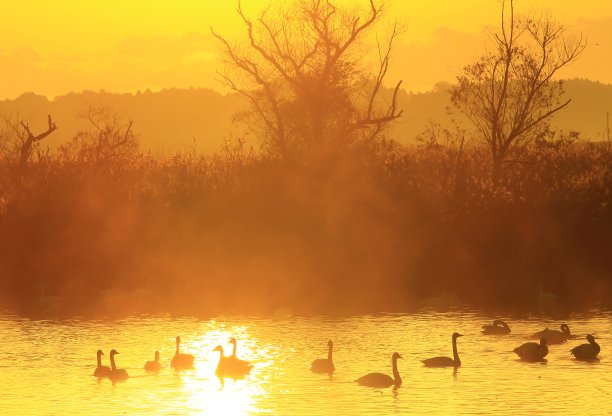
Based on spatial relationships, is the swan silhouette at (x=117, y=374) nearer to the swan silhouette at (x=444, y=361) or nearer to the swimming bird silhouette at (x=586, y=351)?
the swan silhouette at (x=444, y=361)

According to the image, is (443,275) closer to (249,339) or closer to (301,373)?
(249,339)

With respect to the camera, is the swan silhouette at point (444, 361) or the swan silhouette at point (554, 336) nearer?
the swan silhouette at point (444, 361)

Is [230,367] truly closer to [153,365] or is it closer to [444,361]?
[153,365]

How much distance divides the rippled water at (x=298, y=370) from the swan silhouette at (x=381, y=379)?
24cm

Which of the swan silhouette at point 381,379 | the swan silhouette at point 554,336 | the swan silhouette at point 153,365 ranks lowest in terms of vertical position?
the swan silhouette at point 381,379

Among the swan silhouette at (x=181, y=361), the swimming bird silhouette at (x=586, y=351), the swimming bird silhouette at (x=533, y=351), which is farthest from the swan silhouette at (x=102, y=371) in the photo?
the swimming bird silhouette at (x=586, y=351)

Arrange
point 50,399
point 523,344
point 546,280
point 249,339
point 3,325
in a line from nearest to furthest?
point 50,399 → point 523,344 → point 249,339 → point 3,325 → point 546,280

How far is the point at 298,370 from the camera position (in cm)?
3497

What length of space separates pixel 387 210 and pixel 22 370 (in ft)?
68.1

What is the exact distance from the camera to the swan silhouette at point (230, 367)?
3412 cm

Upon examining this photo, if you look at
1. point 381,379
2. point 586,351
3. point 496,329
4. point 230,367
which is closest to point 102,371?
point 230,367

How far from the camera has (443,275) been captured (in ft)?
169

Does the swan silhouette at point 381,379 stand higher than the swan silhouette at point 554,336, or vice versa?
the swan silhouette at point 554,336

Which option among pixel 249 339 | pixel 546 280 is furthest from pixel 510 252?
pixel 249 339
